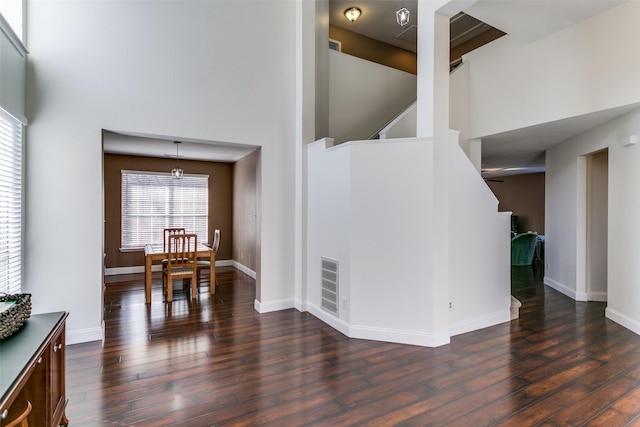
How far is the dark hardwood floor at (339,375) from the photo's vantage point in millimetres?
2230

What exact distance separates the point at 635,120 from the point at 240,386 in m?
5.10

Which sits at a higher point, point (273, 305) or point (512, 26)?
point (512, 26)

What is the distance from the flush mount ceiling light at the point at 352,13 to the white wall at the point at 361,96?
123 centimetres

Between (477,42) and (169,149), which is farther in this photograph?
(477,42)

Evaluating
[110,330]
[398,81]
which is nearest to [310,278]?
[110,330]

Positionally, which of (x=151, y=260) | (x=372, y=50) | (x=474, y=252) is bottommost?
(x=151, y=260)

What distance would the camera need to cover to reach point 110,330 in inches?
149

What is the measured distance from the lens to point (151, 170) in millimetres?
7078

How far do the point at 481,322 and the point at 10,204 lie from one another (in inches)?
197

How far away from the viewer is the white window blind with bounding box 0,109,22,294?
282 centimetres

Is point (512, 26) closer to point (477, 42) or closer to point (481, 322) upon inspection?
point (477, 42)

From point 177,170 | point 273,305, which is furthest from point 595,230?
point 177,170

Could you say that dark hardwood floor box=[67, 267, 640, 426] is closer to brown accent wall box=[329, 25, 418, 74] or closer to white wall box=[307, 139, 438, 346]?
white wall box=[307, 139, 438, 346]

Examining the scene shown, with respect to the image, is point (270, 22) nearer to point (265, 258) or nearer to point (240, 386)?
point (265, 258)
